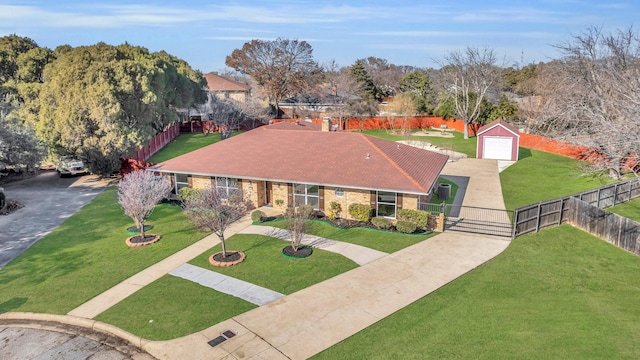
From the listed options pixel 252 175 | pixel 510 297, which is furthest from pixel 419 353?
pixel 252 175

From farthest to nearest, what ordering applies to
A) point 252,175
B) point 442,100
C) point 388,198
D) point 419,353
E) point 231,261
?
1. point 442,100
2. point 252,175
3. point 388,198
4. point 231,261
5. point 419,353

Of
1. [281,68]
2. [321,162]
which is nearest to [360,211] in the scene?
[321,162]

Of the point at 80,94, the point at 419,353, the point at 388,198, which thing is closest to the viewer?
the point at 419,353

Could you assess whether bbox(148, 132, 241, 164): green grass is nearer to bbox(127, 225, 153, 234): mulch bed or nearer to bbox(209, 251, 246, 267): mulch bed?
bbox(127, 225, 153, 234): mulch bed

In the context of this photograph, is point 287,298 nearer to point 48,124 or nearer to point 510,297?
point 510,297

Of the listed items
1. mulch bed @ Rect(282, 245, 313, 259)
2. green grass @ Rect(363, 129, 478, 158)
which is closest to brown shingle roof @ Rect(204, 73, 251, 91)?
green grass @ Rect(363, 129, 478, 158)
